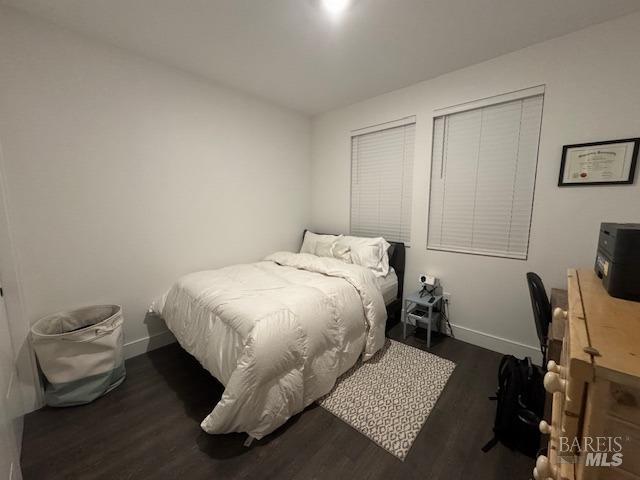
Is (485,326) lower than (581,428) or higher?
lower

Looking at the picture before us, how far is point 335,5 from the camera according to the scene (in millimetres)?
1604

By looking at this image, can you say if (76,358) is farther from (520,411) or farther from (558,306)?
(558,306)

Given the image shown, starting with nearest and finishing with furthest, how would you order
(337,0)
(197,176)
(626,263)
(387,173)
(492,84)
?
(626,263) → (337,0) → (492,84) → (197,176) → (387,173)

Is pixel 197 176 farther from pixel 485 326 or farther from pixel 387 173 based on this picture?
pixel 485 326

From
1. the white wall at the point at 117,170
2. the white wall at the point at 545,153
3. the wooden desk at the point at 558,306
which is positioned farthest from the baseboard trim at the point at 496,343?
the white wall at the point at 117,170

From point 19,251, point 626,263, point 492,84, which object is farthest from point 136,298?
point 492,84

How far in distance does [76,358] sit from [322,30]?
9.21 ft

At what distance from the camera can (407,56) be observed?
2.15m

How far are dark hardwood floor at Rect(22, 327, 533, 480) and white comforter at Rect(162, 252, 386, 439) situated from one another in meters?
0.15

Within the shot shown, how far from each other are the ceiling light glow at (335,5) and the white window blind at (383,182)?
4.37 feet

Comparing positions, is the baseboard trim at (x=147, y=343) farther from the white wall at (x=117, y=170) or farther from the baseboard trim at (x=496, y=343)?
the baseboard trim at (x=496, y=343)

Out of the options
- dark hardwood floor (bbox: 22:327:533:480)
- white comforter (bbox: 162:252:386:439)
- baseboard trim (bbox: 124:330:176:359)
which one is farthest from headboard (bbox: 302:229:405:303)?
baseboard trim (bbox: 124:330:176:359)

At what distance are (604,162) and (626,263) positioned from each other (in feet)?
4.99

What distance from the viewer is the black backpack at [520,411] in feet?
4.62
